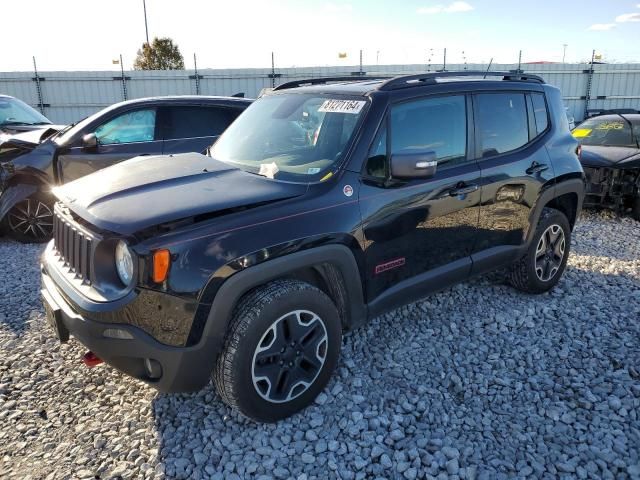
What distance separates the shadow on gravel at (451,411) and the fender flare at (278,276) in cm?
58

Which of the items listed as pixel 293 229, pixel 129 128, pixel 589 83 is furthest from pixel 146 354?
pixel 589 83

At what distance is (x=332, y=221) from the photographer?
2785mm

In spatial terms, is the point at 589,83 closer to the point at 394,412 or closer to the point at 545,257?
the point at 545,257

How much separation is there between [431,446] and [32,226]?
5.67m

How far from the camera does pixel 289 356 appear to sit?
108 inches

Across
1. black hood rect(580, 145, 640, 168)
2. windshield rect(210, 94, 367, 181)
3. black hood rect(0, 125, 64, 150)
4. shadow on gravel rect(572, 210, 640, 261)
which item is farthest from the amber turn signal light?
black hood rect(580, 145, 640, 168)

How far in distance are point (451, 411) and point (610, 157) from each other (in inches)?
231

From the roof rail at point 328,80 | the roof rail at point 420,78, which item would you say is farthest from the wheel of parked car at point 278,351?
the roof rail at point 328,80

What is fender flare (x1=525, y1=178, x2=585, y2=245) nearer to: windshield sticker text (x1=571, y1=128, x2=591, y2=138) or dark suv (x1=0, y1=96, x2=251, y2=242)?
dark suv (x1=0, y1=96, x2=251, y2=242)

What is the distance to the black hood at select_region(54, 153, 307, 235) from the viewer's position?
8.04ft

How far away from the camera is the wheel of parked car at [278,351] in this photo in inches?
99.2

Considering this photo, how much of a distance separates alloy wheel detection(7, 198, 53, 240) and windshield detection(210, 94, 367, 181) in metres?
3.61

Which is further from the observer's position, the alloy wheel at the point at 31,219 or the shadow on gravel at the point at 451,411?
the alloy wheel at the point at 31,219

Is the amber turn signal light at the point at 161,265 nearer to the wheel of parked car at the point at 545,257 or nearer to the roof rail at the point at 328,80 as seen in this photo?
the roof rail at the point at 328,80
